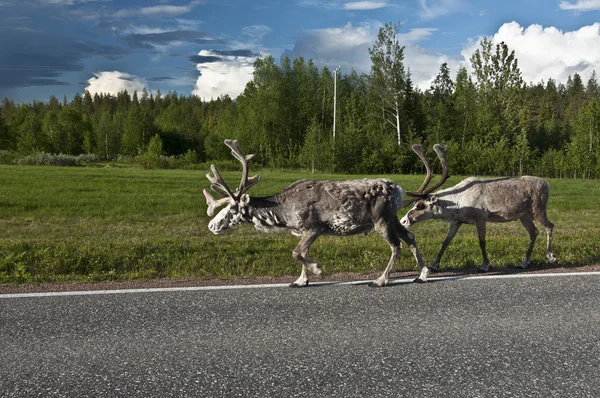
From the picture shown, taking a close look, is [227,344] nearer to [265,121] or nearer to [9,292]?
[9,292]

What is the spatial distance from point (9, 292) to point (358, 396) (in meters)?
5.19

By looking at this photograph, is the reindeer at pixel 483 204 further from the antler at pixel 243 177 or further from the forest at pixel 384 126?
the forest at pixel 384 126

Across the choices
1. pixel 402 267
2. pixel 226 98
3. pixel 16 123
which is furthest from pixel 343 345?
pixel 226 98

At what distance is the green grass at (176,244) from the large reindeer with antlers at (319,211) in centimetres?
144

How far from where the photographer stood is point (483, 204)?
8188mm

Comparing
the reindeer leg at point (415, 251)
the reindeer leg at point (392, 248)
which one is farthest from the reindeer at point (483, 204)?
the reindeer leg at point (392, 248)

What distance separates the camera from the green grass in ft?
29.1

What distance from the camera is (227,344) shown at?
5.02m

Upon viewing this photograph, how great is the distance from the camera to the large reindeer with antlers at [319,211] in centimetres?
697

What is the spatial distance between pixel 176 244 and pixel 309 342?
6.78 metres

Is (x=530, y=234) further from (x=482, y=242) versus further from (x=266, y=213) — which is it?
(x=266, y=213)

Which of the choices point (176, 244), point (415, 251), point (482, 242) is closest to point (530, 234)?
point (482, 242)

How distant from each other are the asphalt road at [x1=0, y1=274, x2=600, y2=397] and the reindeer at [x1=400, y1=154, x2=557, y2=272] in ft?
4.48

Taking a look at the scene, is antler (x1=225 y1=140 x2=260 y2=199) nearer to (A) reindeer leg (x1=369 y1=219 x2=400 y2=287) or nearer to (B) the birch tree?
(A) reindeer leg (x1=369 y1=219 x2=400 y2=287)
